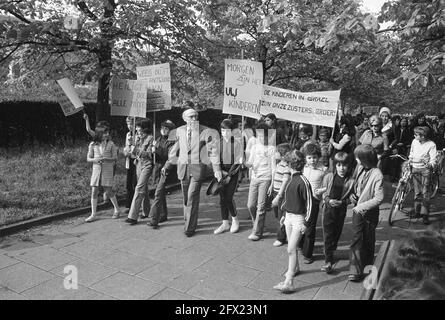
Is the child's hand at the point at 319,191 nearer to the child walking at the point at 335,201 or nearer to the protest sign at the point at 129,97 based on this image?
the child walking at the point at 335,201

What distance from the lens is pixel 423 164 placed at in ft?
22.5

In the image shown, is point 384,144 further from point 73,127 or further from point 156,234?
point 73,127

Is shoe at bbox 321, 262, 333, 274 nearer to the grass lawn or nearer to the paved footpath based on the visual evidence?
the paved footpath

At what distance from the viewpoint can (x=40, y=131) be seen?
42.7ft

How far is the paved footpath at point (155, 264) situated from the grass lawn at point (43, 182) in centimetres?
66

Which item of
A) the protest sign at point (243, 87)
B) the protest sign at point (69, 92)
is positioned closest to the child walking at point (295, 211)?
the protest sign at point (243, 87)

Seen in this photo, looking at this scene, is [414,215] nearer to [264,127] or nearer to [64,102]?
[264,127]

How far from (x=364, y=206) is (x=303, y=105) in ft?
10.1

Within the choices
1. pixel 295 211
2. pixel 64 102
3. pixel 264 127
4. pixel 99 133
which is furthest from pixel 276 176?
pixel 64 102

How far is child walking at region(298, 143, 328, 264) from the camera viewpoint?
16.3 ft
